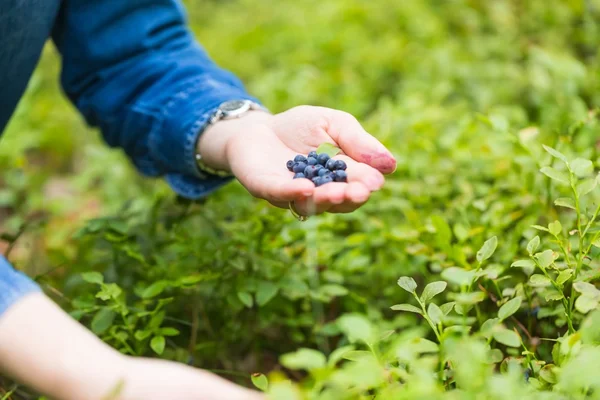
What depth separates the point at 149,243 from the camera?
1.72 m

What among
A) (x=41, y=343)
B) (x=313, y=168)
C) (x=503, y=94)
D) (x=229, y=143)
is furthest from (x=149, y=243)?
(x=503, y=94)

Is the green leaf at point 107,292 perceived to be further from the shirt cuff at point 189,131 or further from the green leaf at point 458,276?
the green leaf at point 458,276

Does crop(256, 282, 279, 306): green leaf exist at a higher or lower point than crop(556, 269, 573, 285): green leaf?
lower

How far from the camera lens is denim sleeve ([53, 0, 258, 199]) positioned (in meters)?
1.71

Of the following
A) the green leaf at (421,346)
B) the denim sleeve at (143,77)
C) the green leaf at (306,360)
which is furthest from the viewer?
the denim sleeve at (143,77)

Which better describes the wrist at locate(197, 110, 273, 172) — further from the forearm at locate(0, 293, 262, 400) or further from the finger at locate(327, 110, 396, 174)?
the forearm at locate(0, 293, 262, 400)

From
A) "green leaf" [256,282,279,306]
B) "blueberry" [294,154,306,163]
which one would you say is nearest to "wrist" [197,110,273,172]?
"blueberry" [294,154,306,163]

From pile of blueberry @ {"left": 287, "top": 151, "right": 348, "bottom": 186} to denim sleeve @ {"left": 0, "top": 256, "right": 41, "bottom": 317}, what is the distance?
1.60 ft

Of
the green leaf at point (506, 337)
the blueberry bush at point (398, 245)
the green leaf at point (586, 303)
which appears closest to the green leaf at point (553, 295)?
the blueberry bush at point (398, 245)

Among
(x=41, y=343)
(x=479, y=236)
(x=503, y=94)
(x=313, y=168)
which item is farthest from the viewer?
(x=503, y=94)

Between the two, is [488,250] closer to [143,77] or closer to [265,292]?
[265,292]

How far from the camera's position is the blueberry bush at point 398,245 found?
1.02m

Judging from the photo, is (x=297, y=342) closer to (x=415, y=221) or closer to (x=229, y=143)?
(x=415, y=221)

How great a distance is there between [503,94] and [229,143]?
167 centimetres
